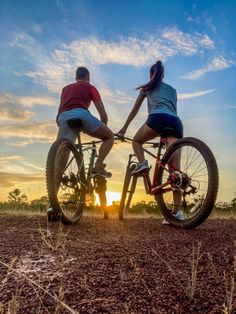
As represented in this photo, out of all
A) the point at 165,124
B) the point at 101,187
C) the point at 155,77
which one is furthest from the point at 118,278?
the point at 101,187

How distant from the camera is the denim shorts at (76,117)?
19.9 ft

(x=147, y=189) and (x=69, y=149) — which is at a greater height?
(x=69, y=149)

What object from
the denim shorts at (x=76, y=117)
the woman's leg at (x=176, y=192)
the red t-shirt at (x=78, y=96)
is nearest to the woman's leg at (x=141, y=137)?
the woman's leg at (x=176, y=192)

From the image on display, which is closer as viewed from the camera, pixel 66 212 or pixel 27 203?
pixel 66 212

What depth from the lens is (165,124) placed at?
5.75 metres

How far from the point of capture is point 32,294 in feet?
7.79

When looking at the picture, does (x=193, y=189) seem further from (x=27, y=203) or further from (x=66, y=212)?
(x=27, y=203)

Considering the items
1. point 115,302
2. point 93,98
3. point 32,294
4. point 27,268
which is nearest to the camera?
point 115,302

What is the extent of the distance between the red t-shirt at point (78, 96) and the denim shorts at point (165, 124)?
1087 mm

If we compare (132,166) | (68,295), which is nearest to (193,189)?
(132,166)

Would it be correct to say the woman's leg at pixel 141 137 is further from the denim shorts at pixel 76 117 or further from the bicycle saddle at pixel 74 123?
the bicycle saddle at pixel 74 123

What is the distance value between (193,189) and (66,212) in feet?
6.26

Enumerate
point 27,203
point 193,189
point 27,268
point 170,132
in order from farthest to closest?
point 27,203 < point 170,132 < point 193,189 < point 27,268

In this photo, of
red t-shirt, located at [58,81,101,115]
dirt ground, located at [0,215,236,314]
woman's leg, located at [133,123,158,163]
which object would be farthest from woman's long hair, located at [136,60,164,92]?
dirt ground, located at [0,215,236,314]
